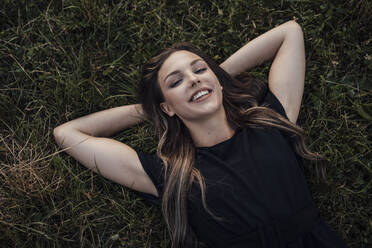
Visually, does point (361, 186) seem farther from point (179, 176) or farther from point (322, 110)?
point (179, 176)

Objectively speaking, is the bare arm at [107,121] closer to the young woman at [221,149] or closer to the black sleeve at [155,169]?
the young woman at [221,149]

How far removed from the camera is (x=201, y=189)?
10.0 feet

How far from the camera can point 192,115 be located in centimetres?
310

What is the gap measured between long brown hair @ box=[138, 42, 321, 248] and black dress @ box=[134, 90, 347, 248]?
0.09 metres

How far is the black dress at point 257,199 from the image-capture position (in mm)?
2957

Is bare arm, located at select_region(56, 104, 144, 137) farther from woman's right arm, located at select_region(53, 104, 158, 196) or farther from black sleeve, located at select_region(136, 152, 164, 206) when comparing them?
black sleeve, located at select_region(136, 152, 164, 206)

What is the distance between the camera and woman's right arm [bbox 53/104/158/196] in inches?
131

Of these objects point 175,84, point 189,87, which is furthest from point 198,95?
point 175,84

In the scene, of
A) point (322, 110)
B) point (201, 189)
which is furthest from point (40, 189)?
point (322, 110)

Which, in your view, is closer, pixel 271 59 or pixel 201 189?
pixel 201 189

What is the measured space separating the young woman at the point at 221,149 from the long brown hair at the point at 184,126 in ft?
0.03

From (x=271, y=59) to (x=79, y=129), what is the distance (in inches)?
90.2

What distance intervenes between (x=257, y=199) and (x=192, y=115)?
979 millimetres

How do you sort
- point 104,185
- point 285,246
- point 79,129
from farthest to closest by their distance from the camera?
1. point 104,185
2. point 79,129
3. point 285,246
